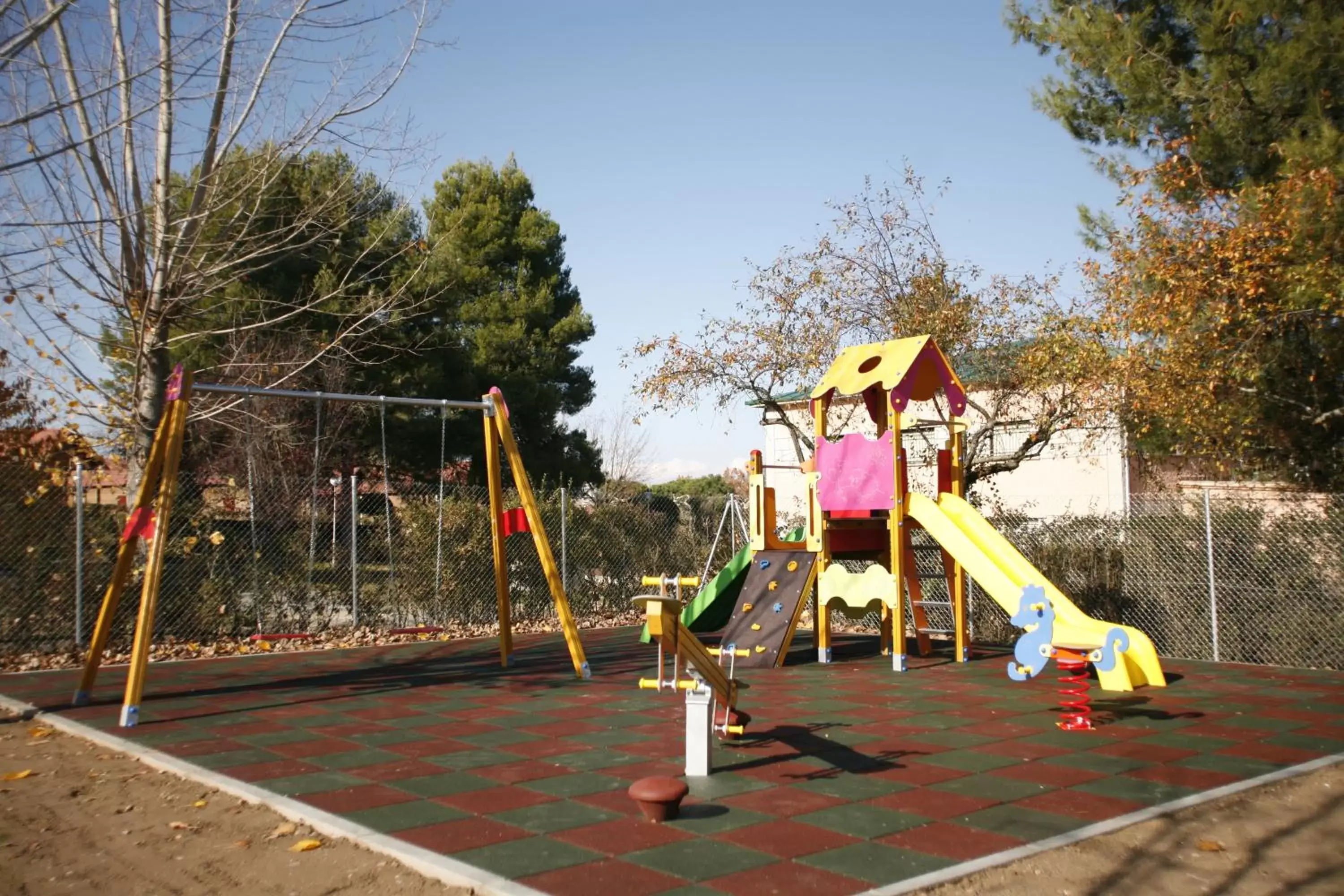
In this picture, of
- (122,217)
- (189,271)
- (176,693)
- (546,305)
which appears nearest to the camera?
(122,217)

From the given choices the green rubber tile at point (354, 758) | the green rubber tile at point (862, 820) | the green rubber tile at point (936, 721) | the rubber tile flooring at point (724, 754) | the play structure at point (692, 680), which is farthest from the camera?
the green rubber tile at point (936, 721)

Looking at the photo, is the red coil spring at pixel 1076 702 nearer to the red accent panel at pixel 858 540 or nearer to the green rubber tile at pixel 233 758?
the red accent panel at pixel 858 540

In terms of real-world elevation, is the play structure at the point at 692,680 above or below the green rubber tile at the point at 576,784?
above

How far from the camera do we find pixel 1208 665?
10.1 m

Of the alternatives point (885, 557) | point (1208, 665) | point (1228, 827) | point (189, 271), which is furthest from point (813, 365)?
point (1228, 827)

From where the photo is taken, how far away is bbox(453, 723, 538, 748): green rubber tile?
21.5 feet

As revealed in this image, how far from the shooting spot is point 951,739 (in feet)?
21.9

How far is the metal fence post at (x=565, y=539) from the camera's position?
1487 cm

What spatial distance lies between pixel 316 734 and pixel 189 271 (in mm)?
5099

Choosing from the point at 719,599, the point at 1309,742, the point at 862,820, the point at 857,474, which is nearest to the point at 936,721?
the point at 1309,742

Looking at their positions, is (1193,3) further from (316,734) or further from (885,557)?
(316,734)

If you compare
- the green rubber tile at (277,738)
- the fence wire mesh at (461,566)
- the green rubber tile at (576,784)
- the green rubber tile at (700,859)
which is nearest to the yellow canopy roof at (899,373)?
the fence wire mesh at (461,566)

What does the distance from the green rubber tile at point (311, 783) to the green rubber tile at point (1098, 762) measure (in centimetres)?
388

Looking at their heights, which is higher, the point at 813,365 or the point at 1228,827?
the point at 813,365
